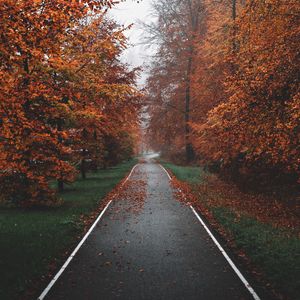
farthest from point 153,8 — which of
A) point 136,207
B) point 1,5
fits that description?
point 1,5

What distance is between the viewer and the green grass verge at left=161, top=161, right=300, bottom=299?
7.19 m

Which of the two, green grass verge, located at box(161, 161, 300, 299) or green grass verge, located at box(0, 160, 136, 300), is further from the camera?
green grass verge, located at box(0, 160, 136, 300)

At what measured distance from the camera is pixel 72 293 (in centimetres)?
671

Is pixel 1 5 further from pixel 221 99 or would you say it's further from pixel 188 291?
pixel 221 99

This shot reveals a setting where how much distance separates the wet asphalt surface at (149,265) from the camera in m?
6.71

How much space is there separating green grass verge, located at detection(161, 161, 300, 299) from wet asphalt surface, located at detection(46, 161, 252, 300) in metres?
0.78

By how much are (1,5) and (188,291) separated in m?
6.77

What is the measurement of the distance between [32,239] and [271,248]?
6.39 meters

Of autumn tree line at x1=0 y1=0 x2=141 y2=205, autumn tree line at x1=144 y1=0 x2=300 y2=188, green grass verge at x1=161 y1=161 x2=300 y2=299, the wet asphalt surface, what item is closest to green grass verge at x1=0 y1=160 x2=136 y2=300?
the wet asphalt surface

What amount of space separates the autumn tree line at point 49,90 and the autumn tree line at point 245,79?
5.20m

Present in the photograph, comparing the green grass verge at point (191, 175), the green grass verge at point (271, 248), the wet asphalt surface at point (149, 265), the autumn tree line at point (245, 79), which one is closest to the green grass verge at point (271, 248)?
the green grass verge at point (271, 248)

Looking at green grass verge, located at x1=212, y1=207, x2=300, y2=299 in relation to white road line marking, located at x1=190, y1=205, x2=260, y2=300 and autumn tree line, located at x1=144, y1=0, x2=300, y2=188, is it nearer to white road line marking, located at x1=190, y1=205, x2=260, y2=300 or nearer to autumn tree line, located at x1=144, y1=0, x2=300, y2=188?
white road line marking, located at x1=190, y1=205, x2=260, y2=300

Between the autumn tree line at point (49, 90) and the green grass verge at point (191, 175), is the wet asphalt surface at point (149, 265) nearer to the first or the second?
the autumn tree line at point (49, 90)

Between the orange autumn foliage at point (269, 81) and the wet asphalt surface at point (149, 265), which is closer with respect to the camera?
the wet asphalt surface at point (149, 265)
